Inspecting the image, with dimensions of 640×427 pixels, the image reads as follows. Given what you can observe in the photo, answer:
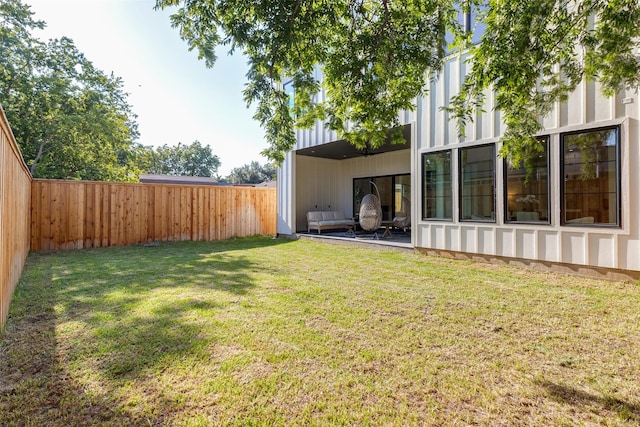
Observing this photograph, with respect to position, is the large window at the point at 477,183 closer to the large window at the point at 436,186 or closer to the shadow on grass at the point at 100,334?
the large window at the point at 436,186

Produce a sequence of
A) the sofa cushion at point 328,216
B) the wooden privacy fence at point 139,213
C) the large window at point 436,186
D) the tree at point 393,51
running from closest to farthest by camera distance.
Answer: the tree at point 393,51 → the large window at point 436,186 → the wooden privacy fence at point 139,213 → the sofa cushion at point 328,216

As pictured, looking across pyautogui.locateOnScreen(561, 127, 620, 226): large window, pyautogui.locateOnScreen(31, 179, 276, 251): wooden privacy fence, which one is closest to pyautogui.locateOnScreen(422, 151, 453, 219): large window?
pyautogui.locateOnScreen(561, 127, 620, 226): large window

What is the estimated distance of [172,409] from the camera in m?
1.58

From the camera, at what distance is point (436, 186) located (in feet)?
20.3

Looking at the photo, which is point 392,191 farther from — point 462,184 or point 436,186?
point 462,184

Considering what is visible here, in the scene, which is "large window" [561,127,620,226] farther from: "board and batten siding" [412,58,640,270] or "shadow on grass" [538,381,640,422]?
"shadow on grass" [538,381,640,422]

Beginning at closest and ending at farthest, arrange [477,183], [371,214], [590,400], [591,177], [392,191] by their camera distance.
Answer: [590,400] → [591,177] → [477,183] → [371,214] → [392,191]

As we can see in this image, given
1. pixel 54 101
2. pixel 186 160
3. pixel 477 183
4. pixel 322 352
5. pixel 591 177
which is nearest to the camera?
pixel 322 352

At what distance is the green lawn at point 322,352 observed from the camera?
158 cm

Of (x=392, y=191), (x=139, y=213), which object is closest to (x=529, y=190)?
(x=392, y=191)

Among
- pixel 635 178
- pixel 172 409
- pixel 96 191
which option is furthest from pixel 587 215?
pixel 96 191

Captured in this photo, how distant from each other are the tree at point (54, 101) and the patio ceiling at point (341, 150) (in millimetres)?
8513

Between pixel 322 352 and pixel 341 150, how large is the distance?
8299mm

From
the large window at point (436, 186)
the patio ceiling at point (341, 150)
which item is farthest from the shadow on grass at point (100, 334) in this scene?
the patio ceiling at point (341, 150)
